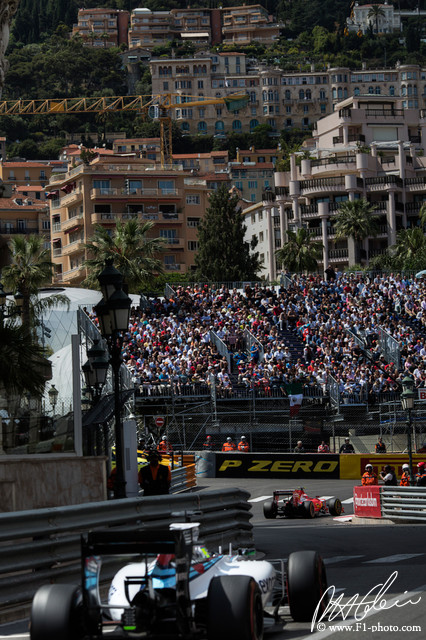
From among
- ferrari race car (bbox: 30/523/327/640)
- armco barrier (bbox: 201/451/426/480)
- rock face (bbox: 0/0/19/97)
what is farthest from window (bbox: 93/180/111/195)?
ferrari race car (bbox: 30/523/327/640)

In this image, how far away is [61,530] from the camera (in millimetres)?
11547

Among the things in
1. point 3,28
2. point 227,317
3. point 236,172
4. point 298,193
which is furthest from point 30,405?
point 236,172

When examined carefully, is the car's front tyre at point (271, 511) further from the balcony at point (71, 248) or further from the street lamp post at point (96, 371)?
the balcony at point (71, 248)

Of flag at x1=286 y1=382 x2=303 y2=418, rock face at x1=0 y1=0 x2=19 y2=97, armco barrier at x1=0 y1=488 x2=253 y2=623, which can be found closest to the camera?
armco barrier at x1=0 y1=488 x2=253 y2=623

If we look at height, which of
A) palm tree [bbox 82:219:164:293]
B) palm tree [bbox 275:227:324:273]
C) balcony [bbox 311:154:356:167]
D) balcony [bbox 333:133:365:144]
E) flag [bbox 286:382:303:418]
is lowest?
flag [bbox 286:382:303:418]

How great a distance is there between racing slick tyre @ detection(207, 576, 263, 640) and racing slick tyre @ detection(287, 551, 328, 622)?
1.14 m

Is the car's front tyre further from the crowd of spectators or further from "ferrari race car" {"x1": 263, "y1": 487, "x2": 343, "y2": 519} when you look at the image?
the crowd of spectators

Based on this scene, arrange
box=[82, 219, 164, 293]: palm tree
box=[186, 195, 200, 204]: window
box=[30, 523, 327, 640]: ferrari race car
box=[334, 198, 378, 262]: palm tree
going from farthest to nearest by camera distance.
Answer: box=[186, 195, 200, 204]: window, box=[334, 198, 378, 262]: palm tree, box=[82, 219, 164, 293]: palm tree, box=[30, 523, 327, 640]: ferrari race car

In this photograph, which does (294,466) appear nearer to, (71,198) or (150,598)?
(150,598)

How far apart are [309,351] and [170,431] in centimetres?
722

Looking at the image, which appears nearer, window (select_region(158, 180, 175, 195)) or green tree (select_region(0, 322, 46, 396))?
green tree (select_region(0, 322, 46, 396))

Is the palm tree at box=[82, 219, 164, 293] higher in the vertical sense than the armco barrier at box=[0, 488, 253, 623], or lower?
higher

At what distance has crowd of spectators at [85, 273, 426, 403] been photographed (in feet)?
146

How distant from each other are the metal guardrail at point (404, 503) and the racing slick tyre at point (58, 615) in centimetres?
1713
